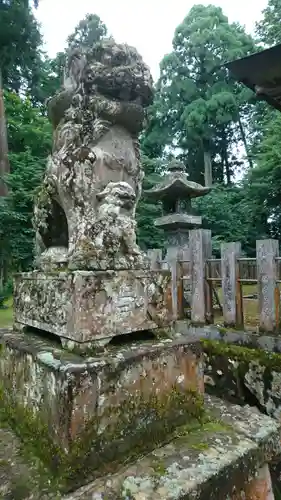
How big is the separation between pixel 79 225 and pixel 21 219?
24.7 ft

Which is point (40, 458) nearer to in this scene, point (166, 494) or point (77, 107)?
point (166, 494)

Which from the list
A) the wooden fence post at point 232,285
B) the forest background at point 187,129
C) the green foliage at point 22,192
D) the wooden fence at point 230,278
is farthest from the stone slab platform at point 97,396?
the green foliage at point 22,192

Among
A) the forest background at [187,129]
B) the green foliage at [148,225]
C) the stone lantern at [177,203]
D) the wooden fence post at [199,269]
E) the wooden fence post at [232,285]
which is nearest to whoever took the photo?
the wooden fence post at [232,285]

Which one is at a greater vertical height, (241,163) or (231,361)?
(241,163)

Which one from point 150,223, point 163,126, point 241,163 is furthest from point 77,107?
point 241,163

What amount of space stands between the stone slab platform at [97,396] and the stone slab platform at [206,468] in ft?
0.26

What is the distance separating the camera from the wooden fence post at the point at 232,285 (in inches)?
119

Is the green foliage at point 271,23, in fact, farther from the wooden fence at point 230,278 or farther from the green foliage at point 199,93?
the wooden fence at point 230,278

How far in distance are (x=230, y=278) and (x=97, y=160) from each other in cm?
192

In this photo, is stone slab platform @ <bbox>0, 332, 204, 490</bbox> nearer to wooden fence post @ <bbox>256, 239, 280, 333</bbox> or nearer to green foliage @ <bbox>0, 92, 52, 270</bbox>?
wooden fence post @ <bbox>256, 239, 280, 333</bbox>

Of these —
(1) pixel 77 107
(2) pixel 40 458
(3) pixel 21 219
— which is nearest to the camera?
(2) pixel 40 458

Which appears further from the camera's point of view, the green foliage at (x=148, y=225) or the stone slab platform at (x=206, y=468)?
the green foliage at (x=148, y=225)

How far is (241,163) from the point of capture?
19.7 m

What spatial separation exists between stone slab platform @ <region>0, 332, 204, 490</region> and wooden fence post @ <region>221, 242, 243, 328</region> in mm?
1515
